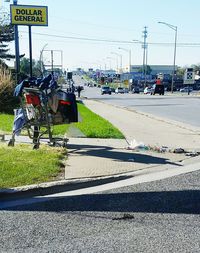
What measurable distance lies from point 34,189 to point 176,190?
2287 mm

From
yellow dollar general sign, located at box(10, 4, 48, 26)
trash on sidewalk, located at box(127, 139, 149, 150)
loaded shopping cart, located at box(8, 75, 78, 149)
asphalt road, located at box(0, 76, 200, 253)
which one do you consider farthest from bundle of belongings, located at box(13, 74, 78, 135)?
yellow dollar general sign, located at box(10, 4, 48, 26)

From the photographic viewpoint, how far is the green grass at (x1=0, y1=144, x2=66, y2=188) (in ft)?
22.6

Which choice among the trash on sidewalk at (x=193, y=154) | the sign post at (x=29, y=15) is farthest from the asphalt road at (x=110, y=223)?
the sign post at (x=29, y=15)

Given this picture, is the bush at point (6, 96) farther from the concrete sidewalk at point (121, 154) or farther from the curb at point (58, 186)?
the curb at point (58, 186)

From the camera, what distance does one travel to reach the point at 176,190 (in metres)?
6.84

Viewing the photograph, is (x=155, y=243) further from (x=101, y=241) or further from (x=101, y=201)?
(x=101, y=201)

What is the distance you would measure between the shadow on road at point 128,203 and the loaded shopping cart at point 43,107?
355 cm

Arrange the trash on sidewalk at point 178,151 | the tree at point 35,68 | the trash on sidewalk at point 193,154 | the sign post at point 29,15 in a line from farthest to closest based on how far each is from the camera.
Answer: the sign post at point 29,15
the tree at point 35,68
the trash on sidewalk at point 178,151
the trash on sidewalk at point 193,154

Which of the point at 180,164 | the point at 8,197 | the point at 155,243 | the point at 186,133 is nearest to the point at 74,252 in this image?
the point at 155,243

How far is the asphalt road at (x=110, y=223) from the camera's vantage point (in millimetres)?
4523

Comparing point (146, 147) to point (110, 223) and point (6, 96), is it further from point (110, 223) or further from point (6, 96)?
point (6, 96)

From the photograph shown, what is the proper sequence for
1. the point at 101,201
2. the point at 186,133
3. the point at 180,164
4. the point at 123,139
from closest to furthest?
the point at 101,201 → the point at 180,164 → the point at 123,139 → the point at 186,133

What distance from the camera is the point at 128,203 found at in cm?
605

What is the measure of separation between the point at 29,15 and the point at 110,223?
17009mm
